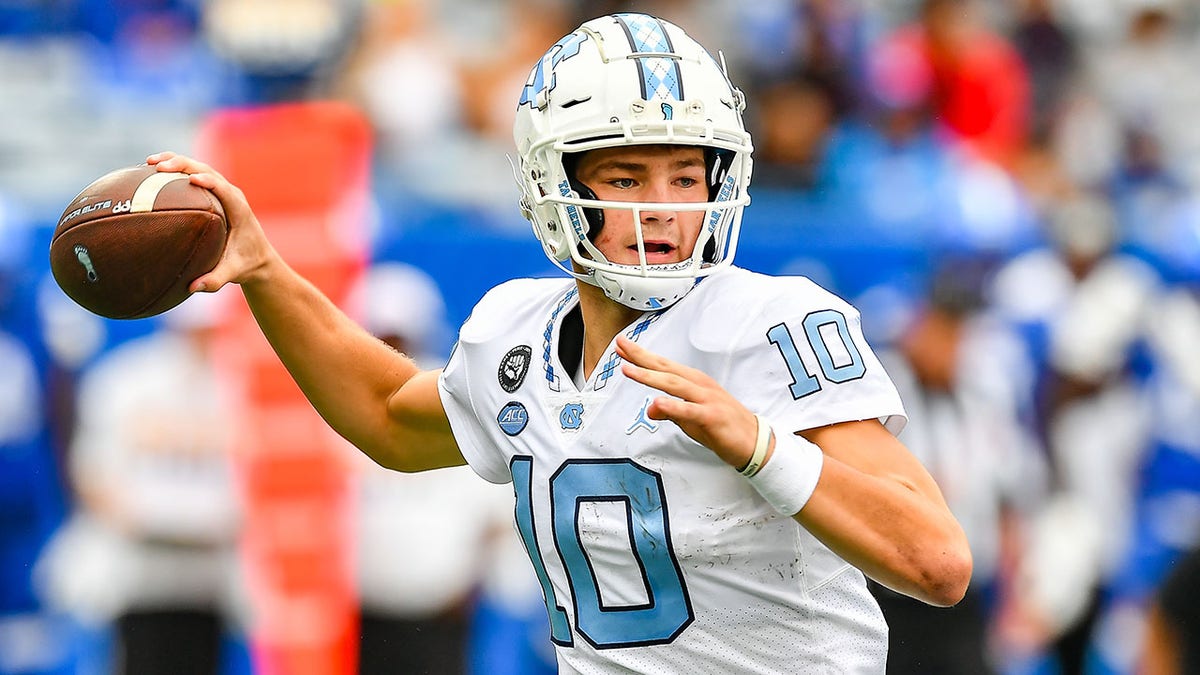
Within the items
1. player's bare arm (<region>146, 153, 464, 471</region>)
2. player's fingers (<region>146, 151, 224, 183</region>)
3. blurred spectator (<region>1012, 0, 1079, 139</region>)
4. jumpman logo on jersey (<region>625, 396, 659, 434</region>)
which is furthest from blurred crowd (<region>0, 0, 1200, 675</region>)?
jumpman logo on jersey (<region>625, 396, 659, 434</region>)

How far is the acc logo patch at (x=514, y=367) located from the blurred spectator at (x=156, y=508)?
2.75 m

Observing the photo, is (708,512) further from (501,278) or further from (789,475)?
(501,278)

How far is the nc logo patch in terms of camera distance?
2785mm

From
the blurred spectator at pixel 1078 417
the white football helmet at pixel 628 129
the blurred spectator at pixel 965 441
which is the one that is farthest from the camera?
the blurred spectator at pixel 1078 417

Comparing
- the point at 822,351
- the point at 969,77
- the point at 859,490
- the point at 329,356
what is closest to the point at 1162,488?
the point at 969,77

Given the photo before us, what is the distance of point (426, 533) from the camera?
5617mm

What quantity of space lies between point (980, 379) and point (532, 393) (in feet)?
11.5

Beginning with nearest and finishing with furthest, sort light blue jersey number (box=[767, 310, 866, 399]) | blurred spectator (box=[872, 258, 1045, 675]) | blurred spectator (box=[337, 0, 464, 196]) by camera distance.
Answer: light blue jersey number (box=[767, 310, 866, 399])
blurred spectator (box=[872, 258, 1045, 675])
blurred spectator (box=[337, 0, 464, 196])

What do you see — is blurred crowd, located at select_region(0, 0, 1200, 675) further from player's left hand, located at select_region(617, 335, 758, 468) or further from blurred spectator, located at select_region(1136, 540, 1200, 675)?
player's left hand, located at select_region(617, 335, 758, 468)

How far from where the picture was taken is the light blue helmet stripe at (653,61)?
9.18ft

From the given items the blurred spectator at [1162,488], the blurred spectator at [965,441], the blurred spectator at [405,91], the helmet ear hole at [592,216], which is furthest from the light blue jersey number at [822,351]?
the blurred spectator at [405,91]

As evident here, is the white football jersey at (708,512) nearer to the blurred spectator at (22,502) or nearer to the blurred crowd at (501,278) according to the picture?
the blurred crowd at (501,278)

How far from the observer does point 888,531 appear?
8.07 ft

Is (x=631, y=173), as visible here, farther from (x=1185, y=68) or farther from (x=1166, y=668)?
(x=1185, y=68)
